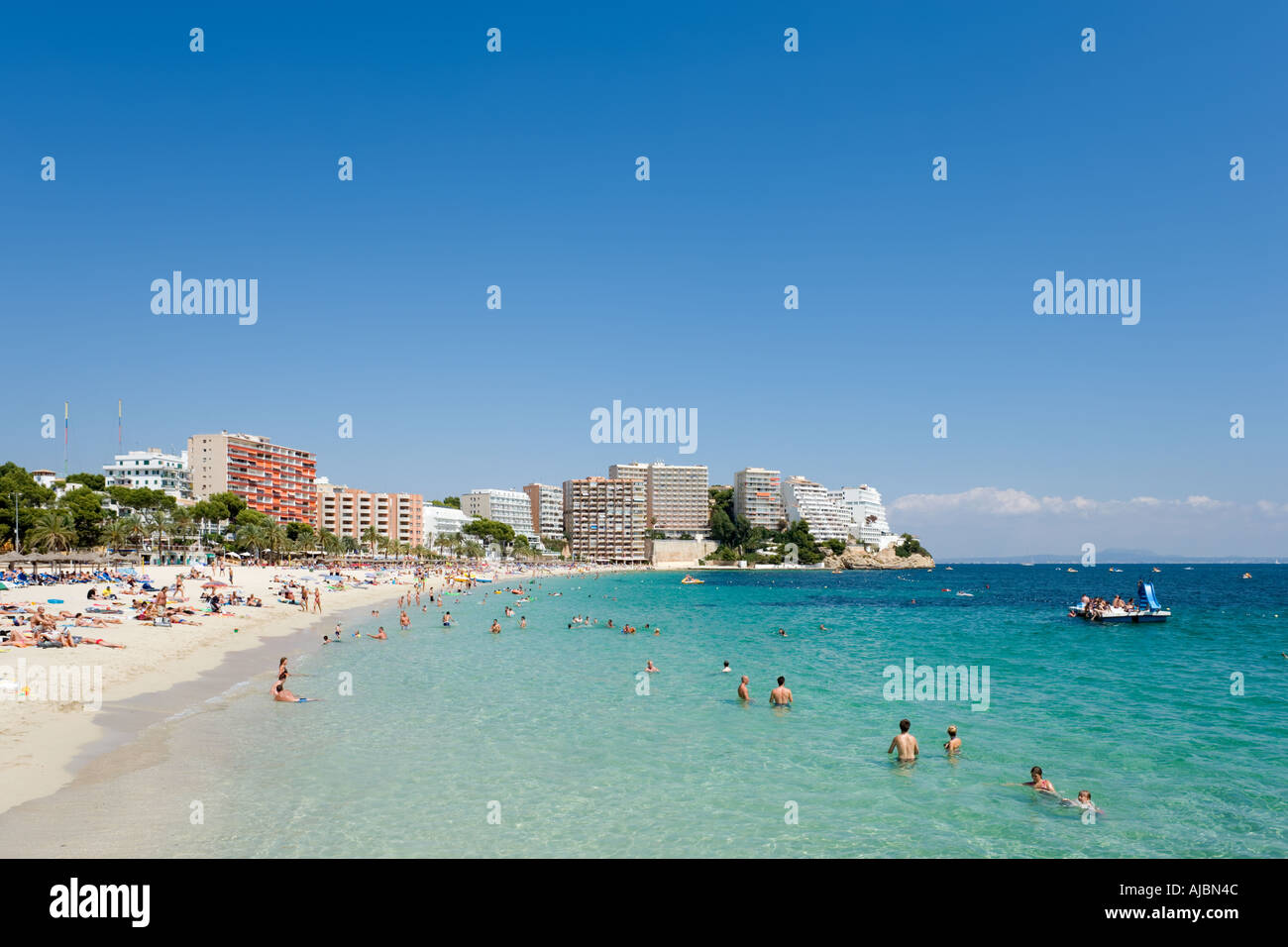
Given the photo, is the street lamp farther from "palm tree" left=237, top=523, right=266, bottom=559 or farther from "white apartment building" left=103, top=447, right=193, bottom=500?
"white apartment building" left=103, top=447, right=193, bottom=500

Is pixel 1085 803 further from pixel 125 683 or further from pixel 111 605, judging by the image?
pixel 111 605

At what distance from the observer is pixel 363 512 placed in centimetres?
17038

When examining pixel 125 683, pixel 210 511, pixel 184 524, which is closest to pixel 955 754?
pixel 125 683

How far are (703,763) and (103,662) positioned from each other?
20.7m

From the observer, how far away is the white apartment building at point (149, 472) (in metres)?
134

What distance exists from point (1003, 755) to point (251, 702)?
65.9 ft

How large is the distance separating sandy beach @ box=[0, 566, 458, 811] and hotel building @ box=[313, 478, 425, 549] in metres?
113

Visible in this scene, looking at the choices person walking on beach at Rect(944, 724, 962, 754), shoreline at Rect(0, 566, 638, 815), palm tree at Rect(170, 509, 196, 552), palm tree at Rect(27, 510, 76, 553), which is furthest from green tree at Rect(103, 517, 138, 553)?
person walking on beach at Rect(944, 724, 962, 754)

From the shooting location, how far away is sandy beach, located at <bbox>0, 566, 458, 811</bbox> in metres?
14.4

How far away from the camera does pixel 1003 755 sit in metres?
17.5
